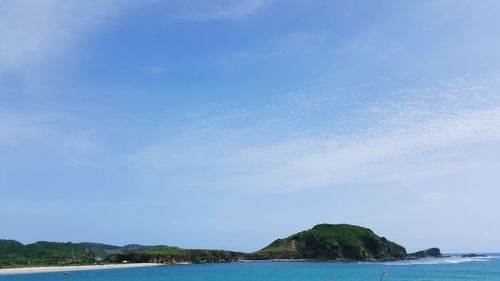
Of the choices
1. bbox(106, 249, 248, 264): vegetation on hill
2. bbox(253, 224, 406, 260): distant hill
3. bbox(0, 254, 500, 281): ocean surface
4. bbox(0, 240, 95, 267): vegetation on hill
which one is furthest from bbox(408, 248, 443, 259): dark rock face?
bbox(0, 240, 95, 267): vegetation on hill

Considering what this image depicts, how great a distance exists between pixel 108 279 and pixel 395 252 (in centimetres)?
9281

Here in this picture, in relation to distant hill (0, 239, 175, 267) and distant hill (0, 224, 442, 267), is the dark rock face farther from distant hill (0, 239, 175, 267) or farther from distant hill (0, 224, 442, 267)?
distant hill (0, 239, 175, 267)

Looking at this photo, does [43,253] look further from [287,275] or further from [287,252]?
[287,275]

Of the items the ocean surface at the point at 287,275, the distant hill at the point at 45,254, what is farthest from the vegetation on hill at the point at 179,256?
the ocean surface at the point at 287,275

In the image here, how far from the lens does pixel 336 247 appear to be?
141 meters

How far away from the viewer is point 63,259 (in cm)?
13700

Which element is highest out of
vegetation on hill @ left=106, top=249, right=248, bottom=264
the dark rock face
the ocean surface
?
the dark rock face

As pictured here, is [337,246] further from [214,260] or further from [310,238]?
[214,260]

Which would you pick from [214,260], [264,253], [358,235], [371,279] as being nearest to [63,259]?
[214,260]

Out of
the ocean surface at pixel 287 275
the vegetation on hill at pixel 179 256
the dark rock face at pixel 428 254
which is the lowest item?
the ocean surface at pixel 287 275

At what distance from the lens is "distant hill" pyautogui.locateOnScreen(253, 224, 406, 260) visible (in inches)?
5546

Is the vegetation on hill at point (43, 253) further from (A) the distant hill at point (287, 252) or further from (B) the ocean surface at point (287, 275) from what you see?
(B) the ocean surface at point (287, 275)

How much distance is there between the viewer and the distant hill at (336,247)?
5546 inches

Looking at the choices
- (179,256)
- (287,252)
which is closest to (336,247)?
(287,252)
